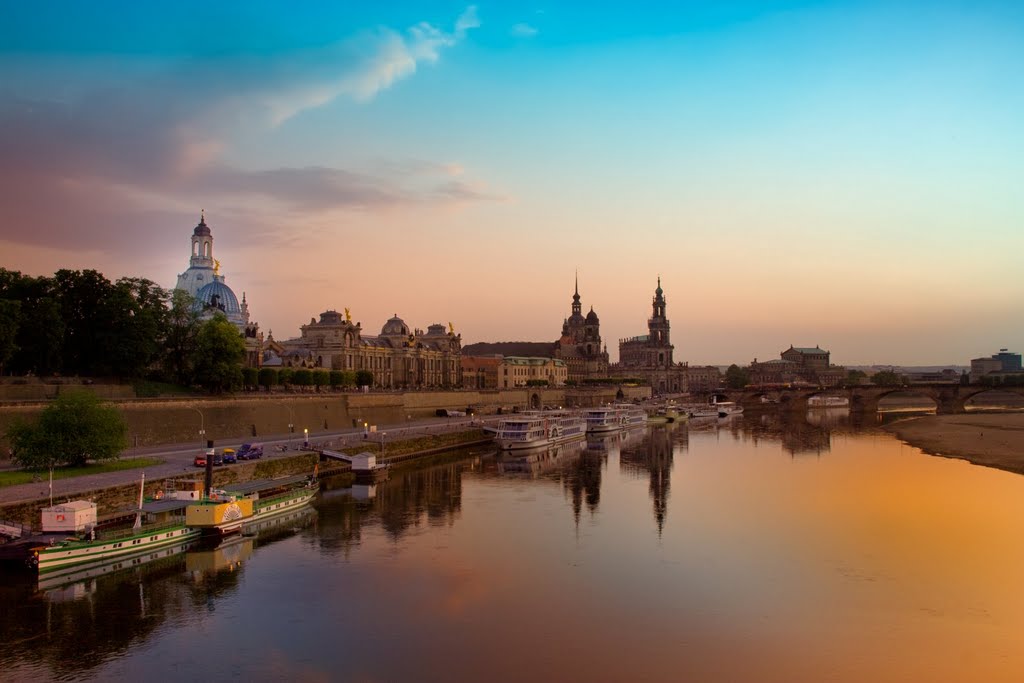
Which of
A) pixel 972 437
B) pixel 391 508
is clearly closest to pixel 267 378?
pixel 391 508

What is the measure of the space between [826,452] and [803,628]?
51.5 metres

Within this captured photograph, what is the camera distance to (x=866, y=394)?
447 ft

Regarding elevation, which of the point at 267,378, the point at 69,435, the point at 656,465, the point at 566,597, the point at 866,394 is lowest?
the point at 566,597

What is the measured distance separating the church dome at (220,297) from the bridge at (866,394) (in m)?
95.8

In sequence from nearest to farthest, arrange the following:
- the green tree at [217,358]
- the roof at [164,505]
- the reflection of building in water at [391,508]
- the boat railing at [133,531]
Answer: the boat railing at [133,531], the roof at [164,505], the reflection of building in water at [391,508], the green tree at [217,358]

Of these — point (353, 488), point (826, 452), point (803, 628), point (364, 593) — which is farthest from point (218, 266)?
point (803, 628)

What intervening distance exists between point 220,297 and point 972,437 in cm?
8801

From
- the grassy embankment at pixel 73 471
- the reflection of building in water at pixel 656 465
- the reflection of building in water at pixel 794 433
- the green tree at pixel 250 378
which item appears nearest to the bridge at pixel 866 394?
the reflection of building in water at pixel 794 433

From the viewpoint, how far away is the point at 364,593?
87.4 feet

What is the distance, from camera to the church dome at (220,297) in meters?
104

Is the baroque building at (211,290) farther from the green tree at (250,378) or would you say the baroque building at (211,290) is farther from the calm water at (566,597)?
the calm water at (566,597)

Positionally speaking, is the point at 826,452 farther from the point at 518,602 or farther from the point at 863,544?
the point at 518,602

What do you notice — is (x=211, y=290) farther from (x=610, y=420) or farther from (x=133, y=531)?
(x=133, y=531)

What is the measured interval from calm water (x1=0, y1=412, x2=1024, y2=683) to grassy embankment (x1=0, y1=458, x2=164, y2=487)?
9.43m
